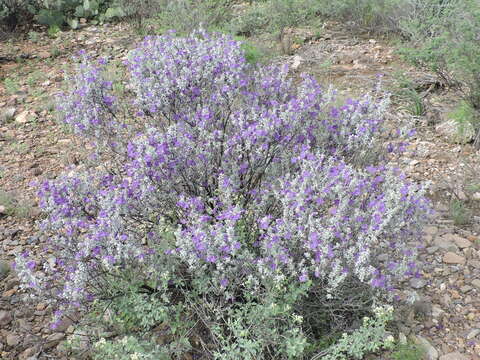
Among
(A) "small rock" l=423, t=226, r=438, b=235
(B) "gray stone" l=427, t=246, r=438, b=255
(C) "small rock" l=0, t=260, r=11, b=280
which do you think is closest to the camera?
(C) "small rock" l=0, t=260, r=11, b=280

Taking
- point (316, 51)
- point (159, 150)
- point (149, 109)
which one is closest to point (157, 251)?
point (159, 150)

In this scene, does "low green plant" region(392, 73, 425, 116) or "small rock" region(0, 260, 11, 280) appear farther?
"low green plant" region(392, 73, 425, 116)

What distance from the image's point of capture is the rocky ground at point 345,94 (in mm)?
3225

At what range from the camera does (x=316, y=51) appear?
22.9 feet

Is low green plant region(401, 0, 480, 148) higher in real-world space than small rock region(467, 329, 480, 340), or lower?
higher

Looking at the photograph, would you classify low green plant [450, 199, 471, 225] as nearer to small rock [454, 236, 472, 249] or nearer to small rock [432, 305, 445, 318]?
small rock [454, 236, 472, 249]

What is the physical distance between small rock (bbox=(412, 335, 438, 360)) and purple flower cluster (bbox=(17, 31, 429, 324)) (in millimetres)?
373

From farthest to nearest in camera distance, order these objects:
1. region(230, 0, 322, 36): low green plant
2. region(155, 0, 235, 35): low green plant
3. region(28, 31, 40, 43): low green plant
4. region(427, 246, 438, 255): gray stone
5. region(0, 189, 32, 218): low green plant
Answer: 1. region(28, 31, 40, 43): low green plant
2. region(230, 0, 322, 36): low green plant
3. region(155, 0, 235, 35): low green plant
4. region(0, 189, 32, 218): low green plant
5. region(427, 246, 438, 255): gray stone

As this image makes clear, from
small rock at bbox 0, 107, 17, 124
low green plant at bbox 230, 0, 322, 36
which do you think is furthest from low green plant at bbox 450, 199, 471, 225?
small rock at bbox 0, 107, 17, 124

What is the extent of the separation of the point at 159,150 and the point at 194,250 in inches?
23.2

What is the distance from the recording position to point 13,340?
3.21 metres

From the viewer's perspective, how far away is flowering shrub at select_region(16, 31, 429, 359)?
2631 millimetres

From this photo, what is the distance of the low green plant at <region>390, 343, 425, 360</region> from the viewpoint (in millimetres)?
2857

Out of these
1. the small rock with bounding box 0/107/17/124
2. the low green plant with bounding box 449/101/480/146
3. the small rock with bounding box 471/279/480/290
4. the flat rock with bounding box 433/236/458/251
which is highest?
the small rock with bounding box 0/107/17/124
